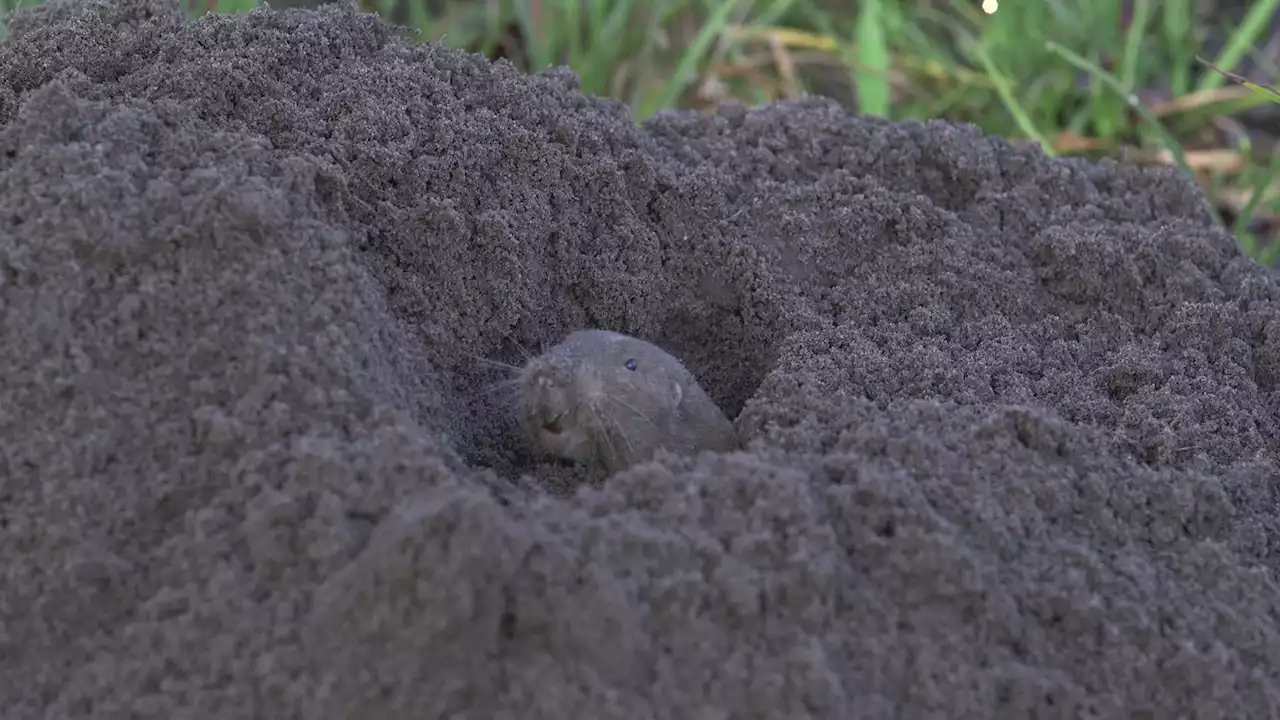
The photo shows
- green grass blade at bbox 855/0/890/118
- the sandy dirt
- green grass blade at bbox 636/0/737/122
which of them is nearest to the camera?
the sandy dirt

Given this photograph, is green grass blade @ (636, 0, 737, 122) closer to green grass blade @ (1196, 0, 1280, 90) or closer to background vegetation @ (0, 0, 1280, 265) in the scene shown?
background vegetation @ (0, 0, 1280, 265)

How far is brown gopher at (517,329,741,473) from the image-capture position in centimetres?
162

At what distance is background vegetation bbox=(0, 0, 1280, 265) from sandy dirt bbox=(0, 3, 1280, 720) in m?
1.26

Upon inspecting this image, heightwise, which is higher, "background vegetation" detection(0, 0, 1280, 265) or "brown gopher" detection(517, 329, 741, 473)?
"background vegetation" detection(0, 0, 1280, 265)

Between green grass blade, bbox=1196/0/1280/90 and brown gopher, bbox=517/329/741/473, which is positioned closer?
brown gopher, bbox=517/329/741/473

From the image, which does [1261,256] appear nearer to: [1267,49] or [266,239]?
[1267,49]

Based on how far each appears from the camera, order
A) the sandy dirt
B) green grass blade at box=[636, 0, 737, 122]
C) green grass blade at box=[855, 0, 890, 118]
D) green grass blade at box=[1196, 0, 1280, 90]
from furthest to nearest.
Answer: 1. green grass blade at box=[1196, 0, 1280, 90]
2. green grass blade at box=[855, 0, 890, 118]
3. green grass blade at box=[636, 0, 737, 122]
4. the sandy dirt

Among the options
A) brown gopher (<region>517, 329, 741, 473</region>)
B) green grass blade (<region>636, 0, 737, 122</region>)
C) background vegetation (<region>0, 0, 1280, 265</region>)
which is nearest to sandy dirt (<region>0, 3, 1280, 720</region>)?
brown gopher (<region>517, 329, 741, 473</region>)

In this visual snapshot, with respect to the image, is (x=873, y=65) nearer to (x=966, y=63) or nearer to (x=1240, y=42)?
(x=966, y=63)

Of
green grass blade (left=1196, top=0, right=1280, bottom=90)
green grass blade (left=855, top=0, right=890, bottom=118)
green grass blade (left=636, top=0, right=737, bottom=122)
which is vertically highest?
green grass blade (left=1196, top=0, right=1280, bottom=90)

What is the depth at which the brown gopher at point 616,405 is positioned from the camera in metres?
1.62

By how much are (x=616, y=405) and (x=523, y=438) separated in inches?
5.4

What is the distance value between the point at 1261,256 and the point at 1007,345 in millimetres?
1258

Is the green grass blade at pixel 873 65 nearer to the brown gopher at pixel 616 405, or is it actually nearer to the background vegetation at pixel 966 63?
the background vegetation at pixel 966 63
